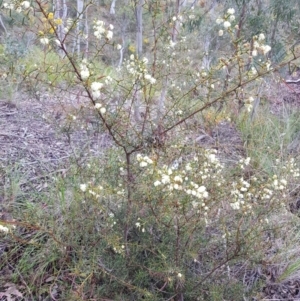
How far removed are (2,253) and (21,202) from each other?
394 mm

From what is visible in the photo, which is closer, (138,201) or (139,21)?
(138,201)

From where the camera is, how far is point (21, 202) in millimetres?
2342

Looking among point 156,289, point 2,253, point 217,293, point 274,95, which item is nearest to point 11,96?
point 2,253

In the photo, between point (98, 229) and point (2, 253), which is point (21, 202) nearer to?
point (2, 253)

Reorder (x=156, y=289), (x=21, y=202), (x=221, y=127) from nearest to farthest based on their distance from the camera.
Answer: (x=156, y=289), (x=21, y=202), (x=221, y=127)

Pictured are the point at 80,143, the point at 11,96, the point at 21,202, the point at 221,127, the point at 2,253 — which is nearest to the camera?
the point at 2,253

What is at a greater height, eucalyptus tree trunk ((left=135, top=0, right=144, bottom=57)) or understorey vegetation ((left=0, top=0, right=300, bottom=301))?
eucalyptus tree trunk ((left=135, top=0, right=144, bottom=57))

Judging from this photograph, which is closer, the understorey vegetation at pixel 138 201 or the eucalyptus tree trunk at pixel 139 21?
the understorey vegetation at pixel 138 201

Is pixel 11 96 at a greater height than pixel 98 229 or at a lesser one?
greater

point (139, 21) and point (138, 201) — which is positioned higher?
point (139, 21)

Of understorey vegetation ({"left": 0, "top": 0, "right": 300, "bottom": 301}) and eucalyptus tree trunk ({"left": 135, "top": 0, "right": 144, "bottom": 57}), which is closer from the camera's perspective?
understorey vegetation ({"left": 0, "top": 0, "right": 300, "bottom": 301})

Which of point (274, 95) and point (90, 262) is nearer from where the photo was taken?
point (90, 262)

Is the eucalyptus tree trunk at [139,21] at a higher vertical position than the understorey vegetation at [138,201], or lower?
higher

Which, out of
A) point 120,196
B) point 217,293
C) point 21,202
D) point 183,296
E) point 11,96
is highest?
→ point 11,96
